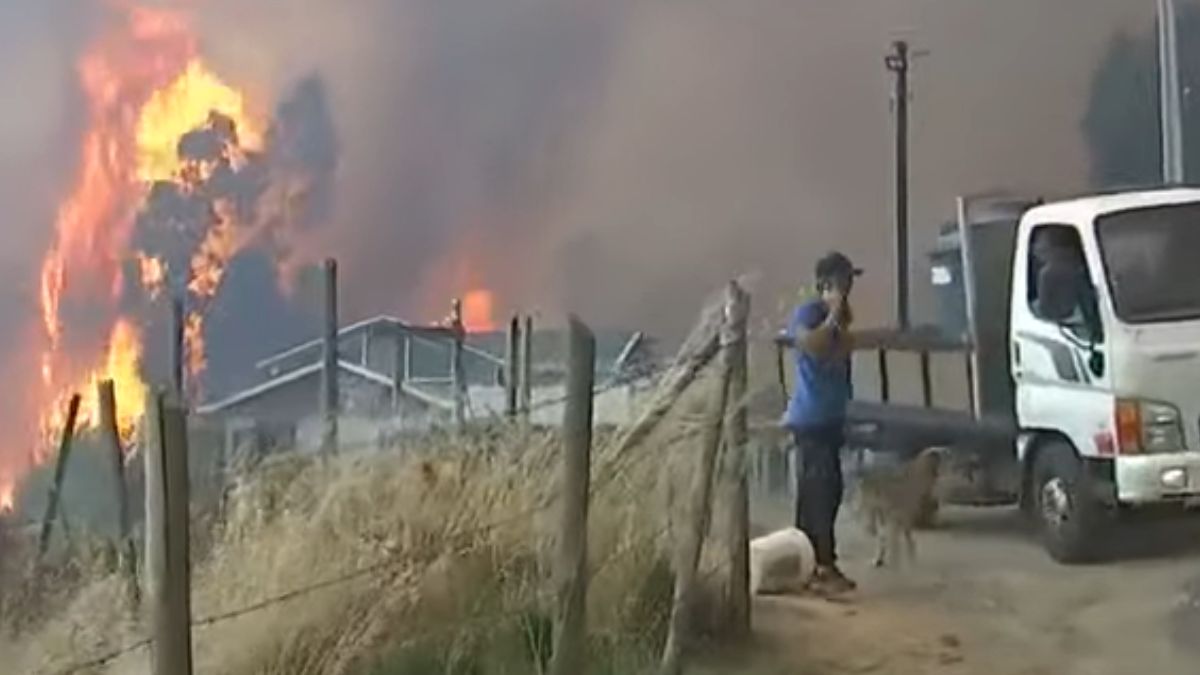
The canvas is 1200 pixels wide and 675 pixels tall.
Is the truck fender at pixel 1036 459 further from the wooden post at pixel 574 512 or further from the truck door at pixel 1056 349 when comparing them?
the wooden post at pixel 574 512

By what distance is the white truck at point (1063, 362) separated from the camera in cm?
467

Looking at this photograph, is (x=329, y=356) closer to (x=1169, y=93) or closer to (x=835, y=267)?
(x=835, y=267)

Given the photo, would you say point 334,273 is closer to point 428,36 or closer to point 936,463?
point 428,36

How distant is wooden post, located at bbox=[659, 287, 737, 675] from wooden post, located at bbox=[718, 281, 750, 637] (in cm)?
14

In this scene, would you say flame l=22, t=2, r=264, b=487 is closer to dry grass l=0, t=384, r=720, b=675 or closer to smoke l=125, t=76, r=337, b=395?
smoke l=125, t=76, r=337, b=395

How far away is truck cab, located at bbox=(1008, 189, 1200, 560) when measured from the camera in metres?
4.66

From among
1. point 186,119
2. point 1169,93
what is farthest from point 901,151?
point 186,119

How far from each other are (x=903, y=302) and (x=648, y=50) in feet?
3.49

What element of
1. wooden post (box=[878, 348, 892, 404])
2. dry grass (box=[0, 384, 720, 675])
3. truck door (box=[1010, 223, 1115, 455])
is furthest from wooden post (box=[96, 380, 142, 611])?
truck door (box=[1010, 223, 1115, 455])

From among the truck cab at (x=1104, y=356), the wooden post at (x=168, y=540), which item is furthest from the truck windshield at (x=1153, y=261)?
the wooden post at (x=168, y=540)

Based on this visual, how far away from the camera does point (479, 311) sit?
209 inches

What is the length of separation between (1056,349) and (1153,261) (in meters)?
0.34

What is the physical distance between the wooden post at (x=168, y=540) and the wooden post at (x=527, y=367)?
67.8 inches

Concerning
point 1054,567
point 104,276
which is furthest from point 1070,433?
point 104,276
